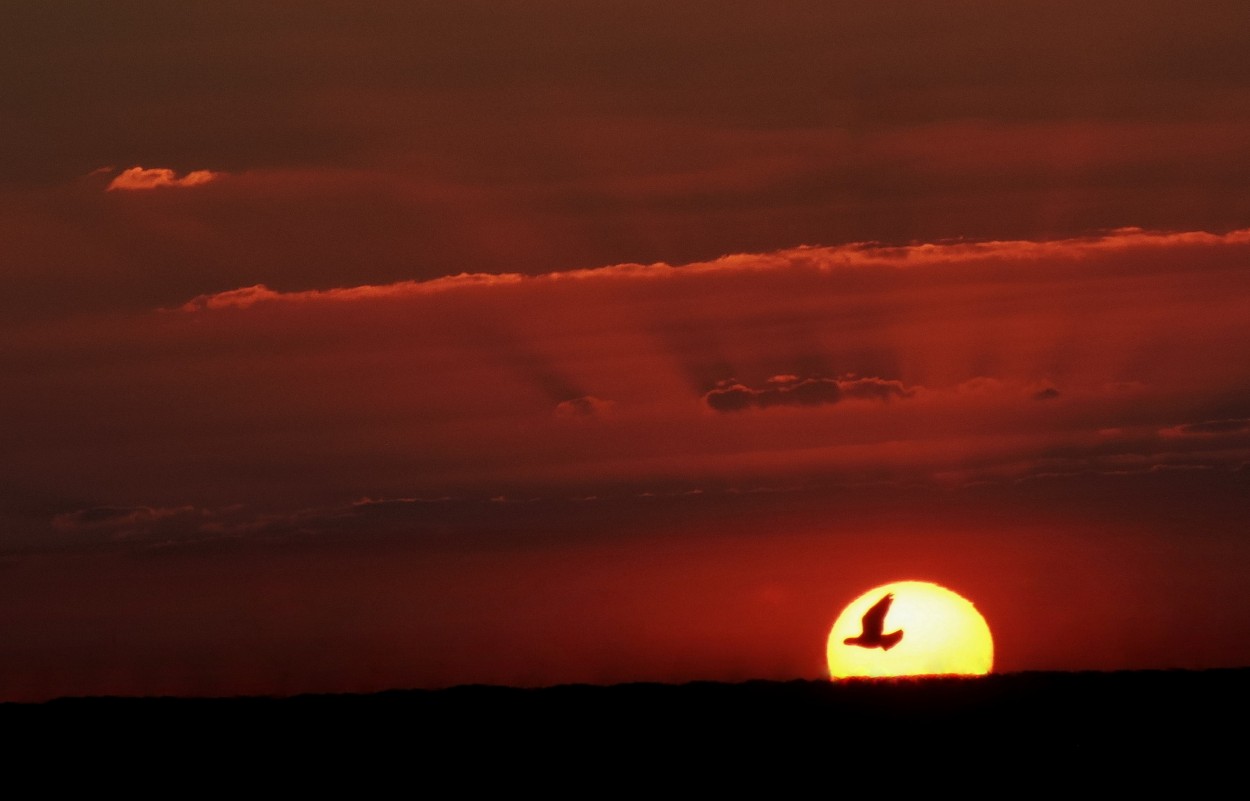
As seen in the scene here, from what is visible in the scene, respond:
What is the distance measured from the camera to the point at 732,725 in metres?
28.8

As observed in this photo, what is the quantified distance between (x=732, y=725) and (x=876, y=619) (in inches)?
520

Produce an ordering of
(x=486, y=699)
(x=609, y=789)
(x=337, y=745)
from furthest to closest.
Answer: (x=486, y=699)
(x=337, y=745)
(x=609, y=789)

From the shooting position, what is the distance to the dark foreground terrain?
2712 centimetres

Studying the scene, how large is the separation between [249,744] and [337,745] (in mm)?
1508

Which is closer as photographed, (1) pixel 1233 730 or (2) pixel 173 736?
(1) pixel 1233 730

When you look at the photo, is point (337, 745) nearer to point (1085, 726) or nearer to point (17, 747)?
point (17, 747)

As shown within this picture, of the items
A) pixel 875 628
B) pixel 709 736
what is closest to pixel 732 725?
pixel 709 736

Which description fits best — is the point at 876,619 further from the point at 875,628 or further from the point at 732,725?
the point at 732,725

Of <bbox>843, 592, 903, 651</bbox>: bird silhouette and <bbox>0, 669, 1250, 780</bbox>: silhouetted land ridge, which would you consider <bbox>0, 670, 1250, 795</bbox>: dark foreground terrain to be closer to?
<bbox>0, 669, 1250, 780</bbox>: silhouetted land ridge

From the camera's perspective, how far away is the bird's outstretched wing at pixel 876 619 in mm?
41344

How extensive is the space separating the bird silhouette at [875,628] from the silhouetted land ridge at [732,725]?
1066 cm

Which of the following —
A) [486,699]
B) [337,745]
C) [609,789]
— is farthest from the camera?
[486,699]

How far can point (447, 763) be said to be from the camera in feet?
92.1

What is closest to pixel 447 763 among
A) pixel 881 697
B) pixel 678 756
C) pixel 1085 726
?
pixel 678 756
